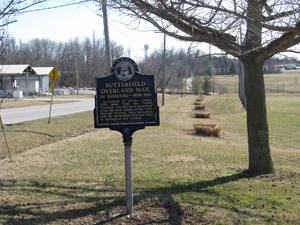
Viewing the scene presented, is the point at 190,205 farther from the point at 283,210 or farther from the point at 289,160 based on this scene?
the point at 289,160

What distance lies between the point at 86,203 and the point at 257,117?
361 cm

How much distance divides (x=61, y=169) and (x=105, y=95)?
409 centimetres

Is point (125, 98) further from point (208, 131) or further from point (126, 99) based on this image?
point (208, 131)

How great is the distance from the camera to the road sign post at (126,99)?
668 centimetres

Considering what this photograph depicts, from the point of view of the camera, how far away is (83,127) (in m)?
22.7

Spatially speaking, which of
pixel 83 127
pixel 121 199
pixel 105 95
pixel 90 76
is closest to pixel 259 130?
Result: pixel 121 199

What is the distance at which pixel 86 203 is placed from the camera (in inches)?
288

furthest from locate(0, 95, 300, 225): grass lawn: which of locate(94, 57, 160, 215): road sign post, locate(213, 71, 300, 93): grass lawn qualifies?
locate(213, 71, 300, 93): grass lawn

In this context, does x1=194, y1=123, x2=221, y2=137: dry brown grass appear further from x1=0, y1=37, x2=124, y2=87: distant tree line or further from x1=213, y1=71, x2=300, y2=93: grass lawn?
x1=213, y1=71, x2=300, y2=93: grass lawn

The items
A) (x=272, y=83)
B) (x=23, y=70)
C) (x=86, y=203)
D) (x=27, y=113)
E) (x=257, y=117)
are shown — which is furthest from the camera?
(x=272, y=83)

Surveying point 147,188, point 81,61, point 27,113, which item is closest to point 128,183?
point 147,188

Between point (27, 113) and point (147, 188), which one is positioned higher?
point (147, 188)

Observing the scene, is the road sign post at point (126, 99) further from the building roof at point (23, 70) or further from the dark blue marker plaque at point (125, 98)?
the building roof at point (23, 70)

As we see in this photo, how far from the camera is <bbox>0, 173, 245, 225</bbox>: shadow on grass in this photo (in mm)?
6480
